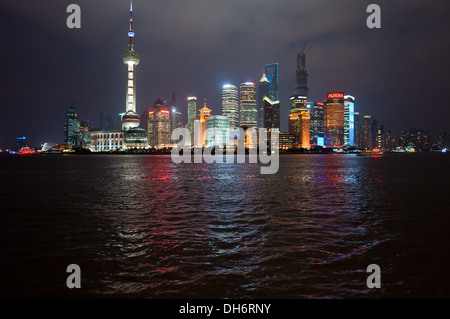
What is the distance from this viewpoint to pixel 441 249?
12500 millimetres

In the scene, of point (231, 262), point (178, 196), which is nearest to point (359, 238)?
point (231, 262)

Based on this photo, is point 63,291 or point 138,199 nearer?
point 63,291

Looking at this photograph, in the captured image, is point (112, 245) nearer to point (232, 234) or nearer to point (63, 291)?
point (63, 291)

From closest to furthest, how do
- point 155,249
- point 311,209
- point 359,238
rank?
point 155,249 < point 359,238 < point 311,209

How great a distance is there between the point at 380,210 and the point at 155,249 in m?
16.9

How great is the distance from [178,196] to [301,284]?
20765 millimetres

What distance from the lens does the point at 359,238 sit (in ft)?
46.6

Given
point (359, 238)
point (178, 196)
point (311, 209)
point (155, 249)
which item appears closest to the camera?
point (155, 249)

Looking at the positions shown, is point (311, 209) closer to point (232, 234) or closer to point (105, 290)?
point (232, 234)

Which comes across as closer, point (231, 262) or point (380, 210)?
point (231, 262)
